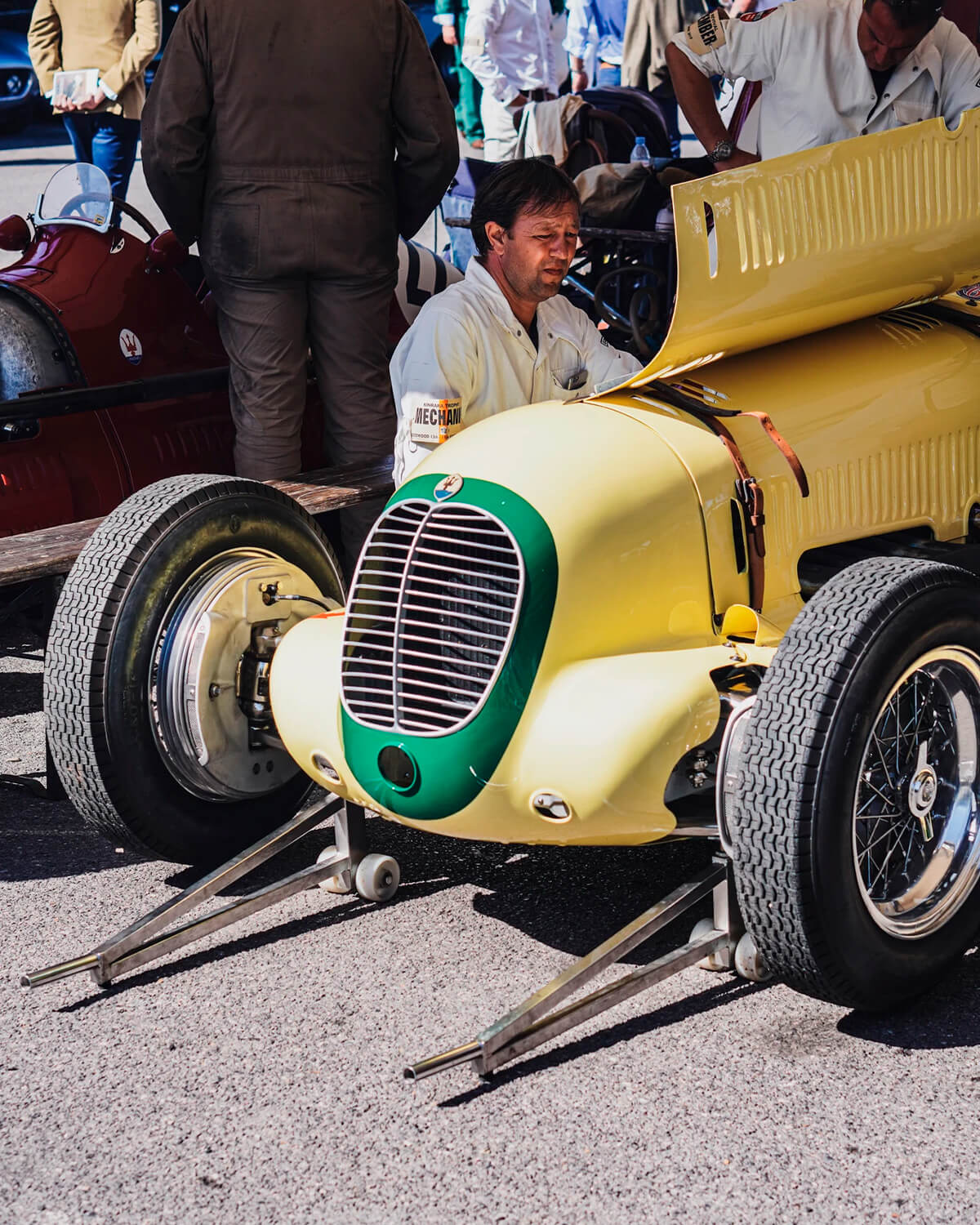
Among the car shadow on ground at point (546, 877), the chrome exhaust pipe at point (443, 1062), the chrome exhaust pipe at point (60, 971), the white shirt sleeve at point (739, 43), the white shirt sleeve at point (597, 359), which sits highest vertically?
the white shirt sleeve at point (739, 43)

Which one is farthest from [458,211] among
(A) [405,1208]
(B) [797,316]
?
(A) [405,1208]

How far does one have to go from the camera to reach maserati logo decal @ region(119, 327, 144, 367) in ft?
15.4

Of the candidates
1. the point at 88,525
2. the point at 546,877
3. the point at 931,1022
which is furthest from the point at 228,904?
the point at 931,1022

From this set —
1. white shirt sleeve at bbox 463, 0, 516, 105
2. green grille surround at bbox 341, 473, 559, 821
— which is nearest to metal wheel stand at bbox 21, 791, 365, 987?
green grille surround at bbox 341, 473, 559, 821

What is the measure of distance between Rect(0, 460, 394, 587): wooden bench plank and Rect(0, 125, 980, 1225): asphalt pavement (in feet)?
2.61

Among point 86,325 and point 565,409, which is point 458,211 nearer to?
point 86,325

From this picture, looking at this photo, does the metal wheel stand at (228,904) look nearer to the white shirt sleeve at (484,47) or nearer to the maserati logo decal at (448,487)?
the maserati logo decal at (448,487)

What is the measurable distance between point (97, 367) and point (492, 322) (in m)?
1.67

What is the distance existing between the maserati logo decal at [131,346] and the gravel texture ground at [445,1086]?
208 cm

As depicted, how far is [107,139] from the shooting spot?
26.5 ft

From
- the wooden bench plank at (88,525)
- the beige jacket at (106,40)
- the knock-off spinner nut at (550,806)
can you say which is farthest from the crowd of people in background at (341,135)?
the beige jacket at (106,40)

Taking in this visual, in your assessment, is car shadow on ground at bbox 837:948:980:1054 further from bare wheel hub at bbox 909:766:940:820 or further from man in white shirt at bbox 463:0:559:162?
man in white shirt at bbox 463:0:559:162

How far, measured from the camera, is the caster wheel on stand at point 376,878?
10.4 feet

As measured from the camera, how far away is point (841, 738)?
95.8 inches
